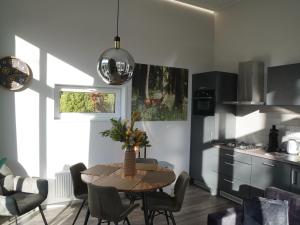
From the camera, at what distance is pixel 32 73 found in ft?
11.2

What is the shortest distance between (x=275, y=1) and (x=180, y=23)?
1.55m

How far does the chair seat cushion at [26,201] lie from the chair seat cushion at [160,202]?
1228 mm

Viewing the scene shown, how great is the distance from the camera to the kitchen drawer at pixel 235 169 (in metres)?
3.65

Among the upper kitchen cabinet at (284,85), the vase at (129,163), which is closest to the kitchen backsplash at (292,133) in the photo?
the upper kitchen cabinet at (284,85)

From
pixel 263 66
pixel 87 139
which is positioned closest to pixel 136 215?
pixel 87 139

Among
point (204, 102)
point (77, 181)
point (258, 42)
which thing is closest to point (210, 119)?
point (204, 102)

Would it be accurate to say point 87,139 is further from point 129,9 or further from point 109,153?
point 129,9

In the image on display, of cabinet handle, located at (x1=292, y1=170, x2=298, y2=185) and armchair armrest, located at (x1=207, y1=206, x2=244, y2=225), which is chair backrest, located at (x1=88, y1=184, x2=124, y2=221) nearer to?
armchair armrest, located at (x1=207, y1=206, x2=244, y2=225)

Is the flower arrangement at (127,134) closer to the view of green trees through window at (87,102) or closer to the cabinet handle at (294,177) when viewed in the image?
the view of green trees through window at (87,102)

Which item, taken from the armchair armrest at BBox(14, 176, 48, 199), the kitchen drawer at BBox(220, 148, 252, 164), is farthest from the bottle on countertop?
the armchair armrest at BBox(14, 176, 48, 199)

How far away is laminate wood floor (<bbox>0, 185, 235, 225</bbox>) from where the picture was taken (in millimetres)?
3203

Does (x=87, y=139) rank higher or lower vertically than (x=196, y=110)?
lower

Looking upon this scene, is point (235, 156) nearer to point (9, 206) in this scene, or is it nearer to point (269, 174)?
point (269, 174)

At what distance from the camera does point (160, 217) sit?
11.1 feet
